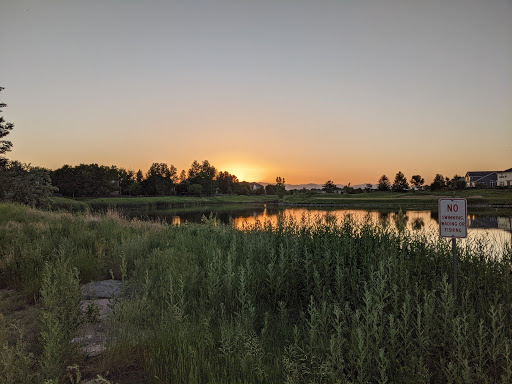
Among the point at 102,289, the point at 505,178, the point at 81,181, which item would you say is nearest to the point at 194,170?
the point at 81,181

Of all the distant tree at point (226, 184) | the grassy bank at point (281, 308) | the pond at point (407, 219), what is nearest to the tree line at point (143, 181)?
the distant tree at point (226, 184)

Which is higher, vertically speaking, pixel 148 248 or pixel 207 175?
pixel 207 175

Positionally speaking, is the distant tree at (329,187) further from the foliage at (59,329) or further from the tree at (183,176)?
the foliage at (59,329)

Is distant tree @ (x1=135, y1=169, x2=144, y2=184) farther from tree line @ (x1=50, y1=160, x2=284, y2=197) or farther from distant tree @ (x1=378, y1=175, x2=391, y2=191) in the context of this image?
distant tree @ (x1=378, y1=175, x2=391, y2=191)

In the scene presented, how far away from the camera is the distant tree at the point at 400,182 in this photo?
125 m

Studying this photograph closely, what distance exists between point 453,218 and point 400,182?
131978 mm

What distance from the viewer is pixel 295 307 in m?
6.37

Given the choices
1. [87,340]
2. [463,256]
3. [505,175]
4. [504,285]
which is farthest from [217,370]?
[505,175]

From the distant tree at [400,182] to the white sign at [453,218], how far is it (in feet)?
422

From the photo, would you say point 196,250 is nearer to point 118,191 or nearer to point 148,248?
point 148,248

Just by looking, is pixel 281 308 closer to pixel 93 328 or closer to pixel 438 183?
pixel 93 328

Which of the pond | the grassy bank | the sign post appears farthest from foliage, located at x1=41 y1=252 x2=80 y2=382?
the pond

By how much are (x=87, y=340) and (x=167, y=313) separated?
1.09 m

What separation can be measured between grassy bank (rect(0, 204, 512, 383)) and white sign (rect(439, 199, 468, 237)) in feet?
3.00
